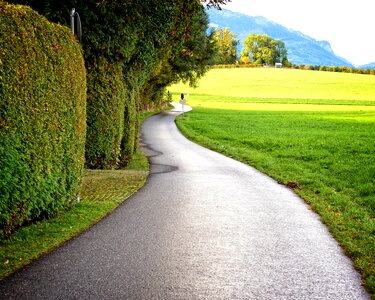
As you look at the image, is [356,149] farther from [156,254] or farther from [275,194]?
[156,254]

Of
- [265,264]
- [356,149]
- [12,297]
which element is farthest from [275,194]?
[356,149]

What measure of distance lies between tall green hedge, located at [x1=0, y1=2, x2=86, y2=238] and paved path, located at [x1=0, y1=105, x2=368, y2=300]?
1.01m

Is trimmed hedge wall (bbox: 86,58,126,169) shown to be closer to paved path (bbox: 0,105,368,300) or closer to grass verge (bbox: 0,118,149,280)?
grass verge (bbox: 0,118,149,280)

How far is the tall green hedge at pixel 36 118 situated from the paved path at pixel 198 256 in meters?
1.01

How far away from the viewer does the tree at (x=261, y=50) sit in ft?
548

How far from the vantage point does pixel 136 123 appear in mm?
18781

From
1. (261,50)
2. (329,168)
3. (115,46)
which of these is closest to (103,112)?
(115,46)

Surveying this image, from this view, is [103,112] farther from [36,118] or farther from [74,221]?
[36,118]

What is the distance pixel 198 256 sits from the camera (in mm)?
6211

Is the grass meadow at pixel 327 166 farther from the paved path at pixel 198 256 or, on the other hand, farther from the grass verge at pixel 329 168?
the paved path at pixel 198 256

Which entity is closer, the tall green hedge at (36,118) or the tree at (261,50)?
the tall green hedge at (36,118)

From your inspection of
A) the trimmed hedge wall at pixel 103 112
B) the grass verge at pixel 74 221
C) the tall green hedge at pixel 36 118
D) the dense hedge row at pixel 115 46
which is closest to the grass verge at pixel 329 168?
the grass verge at pixel 74 221

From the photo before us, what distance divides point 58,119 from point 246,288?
15.2 feet

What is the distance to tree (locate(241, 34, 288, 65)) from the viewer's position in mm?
167000
